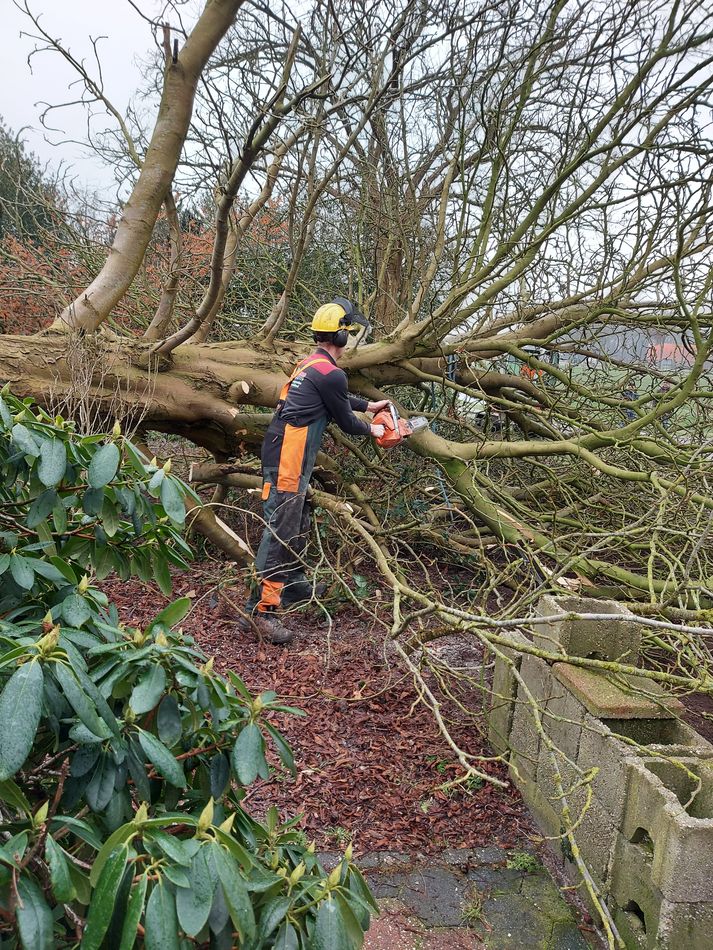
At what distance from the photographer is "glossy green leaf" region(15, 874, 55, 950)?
93cm

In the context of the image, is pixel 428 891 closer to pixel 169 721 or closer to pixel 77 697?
pixel 169 721

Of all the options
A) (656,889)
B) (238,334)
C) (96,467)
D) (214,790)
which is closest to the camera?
(214,790)

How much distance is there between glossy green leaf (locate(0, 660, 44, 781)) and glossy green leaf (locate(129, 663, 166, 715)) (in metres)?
0.21

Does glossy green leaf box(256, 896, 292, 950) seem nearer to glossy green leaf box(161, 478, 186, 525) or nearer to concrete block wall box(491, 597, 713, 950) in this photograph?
glossy green leaf box(161, 478, 186, 525)

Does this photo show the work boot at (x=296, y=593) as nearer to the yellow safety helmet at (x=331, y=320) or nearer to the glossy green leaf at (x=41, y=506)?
the yellow safety helmet at (x=331, y=320)

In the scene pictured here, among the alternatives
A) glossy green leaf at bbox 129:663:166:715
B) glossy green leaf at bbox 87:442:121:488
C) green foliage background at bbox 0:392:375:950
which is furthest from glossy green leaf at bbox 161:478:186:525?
glossy green leaf at bbox 129:663:166:715

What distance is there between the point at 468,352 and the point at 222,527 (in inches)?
102

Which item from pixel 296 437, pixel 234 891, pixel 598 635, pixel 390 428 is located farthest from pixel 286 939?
pixel 390 428

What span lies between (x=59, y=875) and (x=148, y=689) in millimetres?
325

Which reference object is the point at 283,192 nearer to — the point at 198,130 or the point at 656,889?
the point at 198,130

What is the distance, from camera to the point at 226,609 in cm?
558

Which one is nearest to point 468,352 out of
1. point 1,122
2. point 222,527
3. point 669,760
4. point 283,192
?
point 283,192

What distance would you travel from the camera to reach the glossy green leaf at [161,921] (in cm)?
92

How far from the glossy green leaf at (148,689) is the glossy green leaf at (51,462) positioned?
1.48 ft
